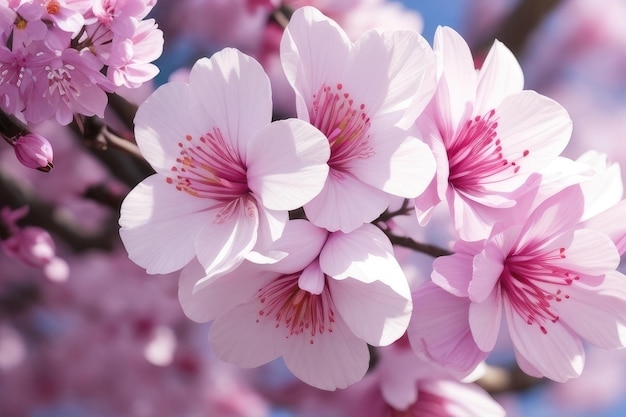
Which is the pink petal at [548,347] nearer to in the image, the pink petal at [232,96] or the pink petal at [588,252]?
the pink petal at [588,252]

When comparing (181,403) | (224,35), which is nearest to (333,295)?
(181,403)

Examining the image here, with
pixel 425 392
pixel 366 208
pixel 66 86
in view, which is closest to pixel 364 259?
pixel 366 208

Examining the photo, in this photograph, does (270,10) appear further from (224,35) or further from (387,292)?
(224,35)

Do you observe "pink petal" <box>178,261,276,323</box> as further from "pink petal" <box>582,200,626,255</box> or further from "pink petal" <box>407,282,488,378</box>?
"pink petal" <box>582,200,626,255</box>

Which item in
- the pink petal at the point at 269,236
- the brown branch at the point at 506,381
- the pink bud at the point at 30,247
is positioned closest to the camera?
the pink petal at the point at 269,236

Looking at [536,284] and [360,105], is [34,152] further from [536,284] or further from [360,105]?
[536,284]

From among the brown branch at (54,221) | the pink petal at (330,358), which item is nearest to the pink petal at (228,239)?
the pink petal at (330,358)

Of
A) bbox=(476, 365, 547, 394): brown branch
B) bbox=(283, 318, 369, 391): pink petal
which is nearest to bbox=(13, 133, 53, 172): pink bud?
bbox=(283, 318, 369, 391): pink petal
